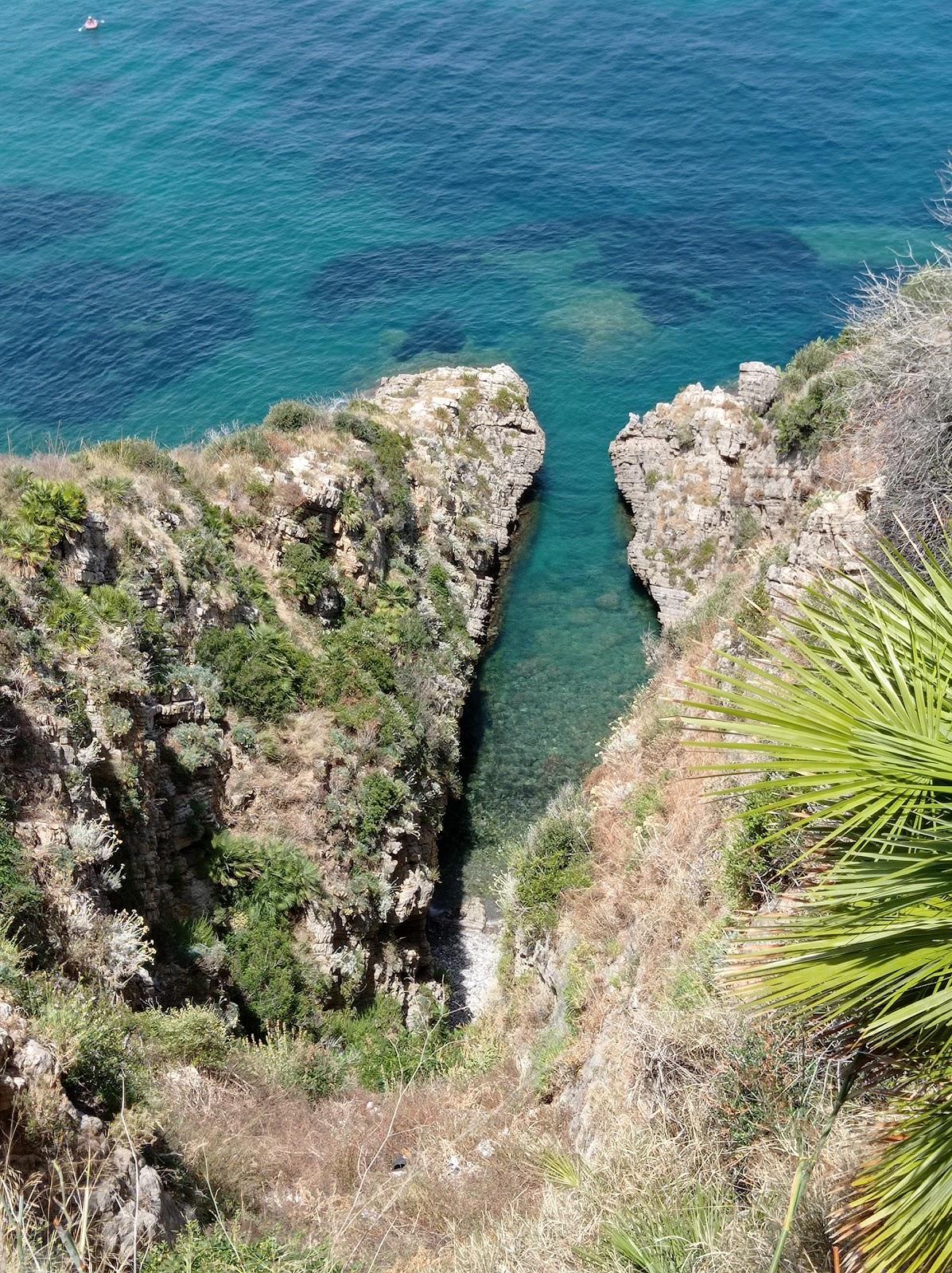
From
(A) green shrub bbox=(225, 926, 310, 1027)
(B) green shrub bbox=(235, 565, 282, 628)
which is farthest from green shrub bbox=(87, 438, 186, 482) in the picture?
(A) green shrub bbox=(225, 926, 310, 1027)

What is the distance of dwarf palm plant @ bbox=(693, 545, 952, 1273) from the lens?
4.77m

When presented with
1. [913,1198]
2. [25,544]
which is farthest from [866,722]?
[25,544]

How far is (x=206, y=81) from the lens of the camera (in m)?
53.9

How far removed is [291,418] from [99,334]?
1616 centimetres

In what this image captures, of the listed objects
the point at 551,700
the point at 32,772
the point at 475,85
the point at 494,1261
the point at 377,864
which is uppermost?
the point at 475,85

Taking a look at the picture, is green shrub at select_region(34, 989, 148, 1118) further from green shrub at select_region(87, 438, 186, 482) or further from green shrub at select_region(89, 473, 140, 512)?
green shrub at select_region(87, 438, 186, 482)

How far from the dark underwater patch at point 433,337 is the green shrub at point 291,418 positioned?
1129cm

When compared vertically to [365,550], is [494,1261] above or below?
above

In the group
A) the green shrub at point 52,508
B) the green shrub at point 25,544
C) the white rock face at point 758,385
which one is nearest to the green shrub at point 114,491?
the green shrub at point 52,508

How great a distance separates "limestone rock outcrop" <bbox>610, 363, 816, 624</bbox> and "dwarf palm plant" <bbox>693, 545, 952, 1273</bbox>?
1881cm

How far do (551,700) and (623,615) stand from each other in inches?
155

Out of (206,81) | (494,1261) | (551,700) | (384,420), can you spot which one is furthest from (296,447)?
(206,81)

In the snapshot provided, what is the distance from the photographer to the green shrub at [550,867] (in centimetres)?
1580

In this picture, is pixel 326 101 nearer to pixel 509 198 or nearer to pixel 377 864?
pixel 509 198
